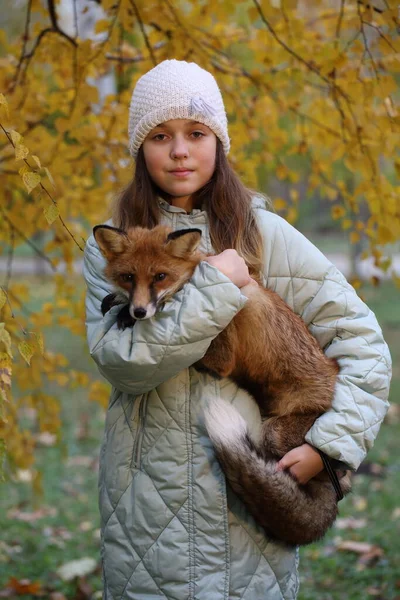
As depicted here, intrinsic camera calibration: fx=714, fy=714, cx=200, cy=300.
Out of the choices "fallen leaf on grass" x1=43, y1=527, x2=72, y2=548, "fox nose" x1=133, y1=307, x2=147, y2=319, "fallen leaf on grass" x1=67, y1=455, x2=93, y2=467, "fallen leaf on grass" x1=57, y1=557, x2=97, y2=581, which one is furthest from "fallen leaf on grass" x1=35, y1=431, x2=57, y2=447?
"fox nose" x1=133, y1=307, x2=147, y2=319

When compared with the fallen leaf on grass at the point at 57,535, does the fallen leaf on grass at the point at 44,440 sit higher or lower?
higher

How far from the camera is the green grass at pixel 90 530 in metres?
5.11

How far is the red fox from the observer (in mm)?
2592

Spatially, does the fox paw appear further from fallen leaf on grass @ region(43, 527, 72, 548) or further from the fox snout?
fallen leaf on grass @ region(43, 527, 72, 548)

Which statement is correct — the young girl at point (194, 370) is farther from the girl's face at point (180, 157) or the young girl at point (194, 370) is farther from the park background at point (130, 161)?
the park background at point (130, 161)

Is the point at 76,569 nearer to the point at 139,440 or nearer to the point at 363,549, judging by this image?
the point at 363,549

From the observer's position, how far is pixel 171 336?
2.51 m

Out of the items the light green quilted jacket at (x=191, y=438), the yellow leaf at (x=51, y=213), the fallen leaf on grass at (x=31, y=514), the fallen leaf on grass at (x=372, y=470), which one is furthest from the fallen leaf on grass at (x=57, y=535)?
Answer: the yellow leaf at (x=51, y=213)

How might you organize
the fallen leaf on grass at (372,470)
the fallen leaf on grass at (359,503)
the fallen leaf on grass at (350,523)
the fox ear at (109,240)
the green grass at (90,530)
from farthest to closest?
1. the fallen leaf on grass at (372,470)
2. the fallen leaf on grass at (359,503)
3. the fallen leaf on grass at (350,523)
4. the green grass at (90,530)
5. the fox ear at (109,240)

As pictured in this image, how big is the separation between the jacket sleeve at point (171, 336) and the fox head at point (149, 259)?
4.1 inches

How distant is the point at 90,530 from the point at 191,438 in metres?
3.98

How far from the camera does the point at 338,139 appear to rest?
4637 millimetres

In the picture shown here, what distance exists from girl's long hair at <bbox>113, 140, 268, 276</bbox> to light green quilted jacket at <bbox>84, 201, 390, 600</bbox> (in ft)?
0.64

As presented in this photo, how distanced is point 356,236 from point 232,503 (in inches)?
93.8
